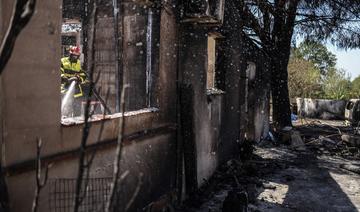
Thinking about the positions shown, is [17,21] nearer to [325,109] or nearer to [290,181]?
[290,181]

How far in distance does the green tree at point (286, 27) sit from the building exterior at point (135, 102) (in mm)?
3962

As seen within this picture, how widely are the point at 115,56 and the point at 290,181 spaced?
14.6ft

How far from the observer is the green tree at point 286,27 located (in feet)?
47.5

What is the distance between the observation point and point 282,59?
51.1 ft

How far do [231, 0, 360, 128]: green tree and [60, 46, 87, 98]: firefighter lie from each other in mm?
7413

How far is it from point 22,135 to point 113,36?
4.32 metres

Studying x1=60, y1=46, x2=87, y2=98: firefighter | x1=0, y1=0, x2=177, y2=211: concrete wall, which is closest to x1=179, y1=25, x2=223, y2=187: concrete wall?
x1=60, y1=46, x2=87, y2=98: firefighter

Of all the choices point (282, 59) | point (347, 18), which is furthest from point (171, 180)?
point (347, 18)

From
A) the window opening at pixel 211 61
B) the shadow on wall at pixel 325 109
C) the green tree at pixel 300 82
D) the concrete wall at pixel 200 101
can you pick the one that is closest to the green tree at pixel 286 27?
the window opening at pixel 211 61

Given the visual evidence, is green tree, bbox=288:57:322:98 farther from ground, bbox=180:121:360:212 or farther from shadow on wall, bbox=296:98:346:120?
ground, bbox=180:121:360:212

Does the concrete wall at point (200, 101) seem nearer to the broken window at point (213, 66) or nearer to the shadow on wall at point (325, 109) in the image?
the broken window at point (213, 66)

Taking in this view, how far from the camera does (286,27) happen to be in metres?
15.2

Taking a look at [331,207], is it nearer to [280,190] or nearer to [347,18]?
[280,190]

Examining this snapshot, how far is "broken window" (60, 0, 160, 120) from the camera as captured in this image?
579 cm
